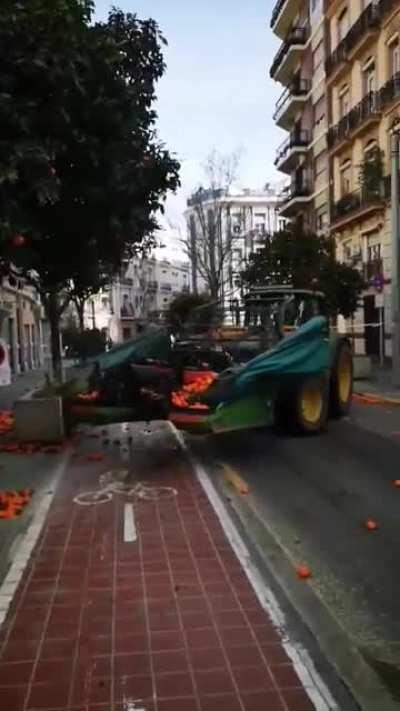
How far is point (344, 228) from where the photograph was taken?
39562 millimetres

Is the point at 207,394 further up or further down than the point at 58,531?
further up

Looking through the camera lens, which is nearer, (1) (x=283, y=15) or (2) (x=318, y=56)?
(2) (x=318, y=56)

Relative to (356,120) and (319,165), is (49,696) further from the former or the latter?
(319,165)

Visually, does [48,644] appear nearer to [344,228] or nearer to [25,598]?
[25,598]

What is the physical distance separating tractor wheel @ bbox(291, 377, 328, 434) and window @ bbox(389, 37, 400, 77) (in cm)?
2293

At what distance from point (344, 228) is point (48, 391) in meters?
29.2

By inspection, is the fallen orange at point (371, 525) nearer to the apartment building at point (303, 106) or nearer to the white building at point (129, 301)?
the apartment building at point (303, 106)

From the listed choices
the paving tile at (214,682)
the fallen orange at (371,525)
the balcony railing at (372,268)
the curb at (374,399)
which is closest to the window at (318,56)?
the balcony railing at (372,268)

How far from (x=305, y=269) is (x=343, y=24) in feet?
53.8

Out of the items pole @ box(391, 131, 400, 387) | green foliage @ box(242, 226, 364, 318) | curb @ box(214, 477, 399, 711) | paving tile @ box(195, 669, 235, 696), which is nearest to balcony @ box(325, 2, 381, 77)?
green foliage @ box(242, 226, 364, 318)

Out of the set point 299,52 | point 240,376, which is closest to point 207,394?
point 240,376

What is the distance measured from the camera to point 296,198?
48031 millimetres

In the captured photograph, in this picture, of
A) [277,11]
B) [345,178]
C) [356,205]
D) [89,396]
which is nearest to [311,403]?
[89,396]

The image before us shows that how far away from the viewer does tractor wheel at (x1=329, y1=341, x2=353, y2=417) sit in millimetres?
14922
